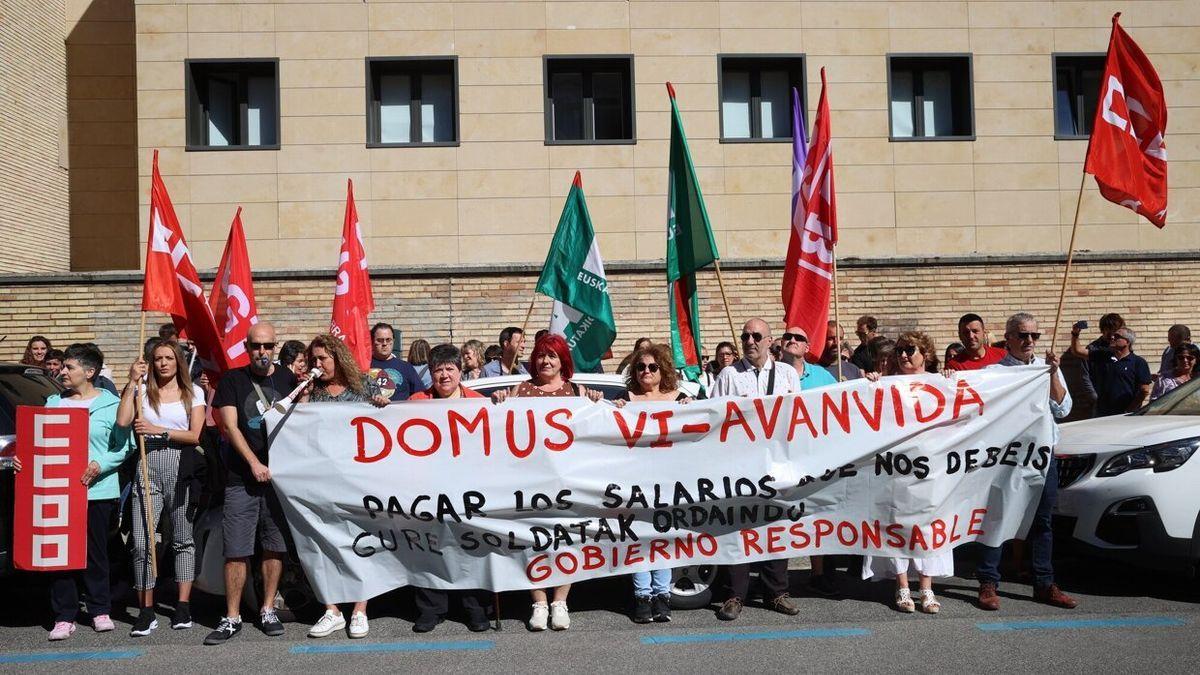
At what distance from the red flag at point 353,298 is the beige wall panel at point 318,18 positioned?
259 inches

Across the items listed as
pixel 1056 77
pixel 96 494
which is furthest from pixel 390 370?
pixel 1056 77

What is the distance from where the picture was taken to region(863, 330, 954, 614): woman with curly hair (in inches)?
295

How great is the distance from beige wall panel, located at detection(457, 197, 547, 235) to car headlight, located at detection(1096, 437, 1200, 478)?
34.3 ft

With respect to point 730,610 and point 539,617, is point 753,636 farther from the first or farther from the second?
point 539,617

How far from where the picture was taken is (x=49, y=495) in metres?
7.13

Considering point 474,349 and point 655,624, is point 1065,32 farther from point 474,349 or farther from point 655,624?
point 655,624

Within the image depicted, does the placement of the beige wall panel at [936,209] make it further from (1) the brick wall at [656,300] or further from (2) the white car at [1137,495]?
(2) the white car at [1137,495]

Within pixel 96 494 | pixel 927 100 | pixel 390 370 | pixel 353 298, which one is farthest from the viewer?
pixel 927 100

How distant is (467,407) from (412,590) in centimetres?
166

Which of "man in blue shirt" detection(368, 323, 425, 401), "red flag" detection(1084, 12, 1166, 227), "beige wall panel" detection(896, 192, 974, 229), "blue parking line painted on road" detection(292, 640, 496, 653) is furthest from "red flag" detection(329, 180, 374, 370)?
"beige wall panel" detection(896, 192, 974, 229)

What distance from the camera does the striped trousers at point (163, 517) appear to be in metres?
7.32

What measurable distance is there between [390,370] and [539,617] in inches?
135

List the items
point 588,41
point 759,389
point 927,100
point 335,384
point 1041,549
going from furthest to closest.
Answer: point 927,100, point 588,41, point 759,389, point 1041,549, point 335,384

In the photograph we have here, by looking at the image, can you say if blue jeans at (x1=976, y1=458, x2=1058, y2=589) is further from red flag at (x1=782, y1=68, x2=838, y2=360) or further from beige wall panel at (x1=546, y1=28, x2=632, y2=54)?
Answer: beige wall panel at (x1=546, y1=28, x2=632, y2=54)
